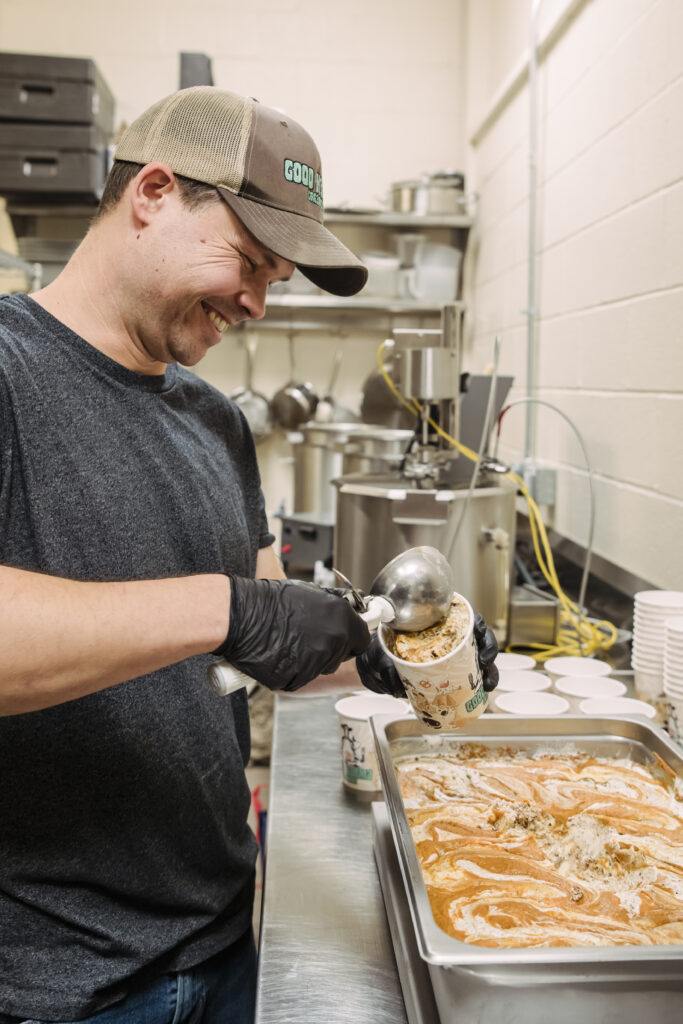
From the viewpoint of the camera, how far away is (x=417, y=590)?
955 millimetres

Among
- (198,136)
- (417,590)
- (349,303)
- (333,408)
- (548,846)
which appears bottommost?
(548,846)

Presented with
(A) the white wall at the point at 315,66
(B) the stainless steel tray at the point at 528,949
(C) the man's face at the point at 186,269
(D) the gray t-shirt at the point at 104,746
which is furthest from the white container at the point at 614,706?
(A) the white wall at the point at 315,66

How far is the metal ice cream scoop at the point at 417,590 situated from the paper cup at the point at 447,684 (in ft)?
0.13

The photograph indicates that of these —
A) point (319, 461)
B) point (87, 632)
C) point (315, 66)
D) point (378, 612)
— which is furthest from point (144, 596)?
point (315, 66)

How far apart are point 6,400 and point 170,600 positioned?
12.9 inches

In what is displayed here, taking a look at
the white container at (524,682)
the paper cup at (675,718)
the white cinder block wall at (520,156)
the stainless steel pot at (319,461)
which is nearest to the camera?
the paper cup at (675,718)

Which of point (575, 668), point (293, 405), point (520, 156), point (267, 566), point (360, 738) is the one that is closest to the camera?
point (360, 738)

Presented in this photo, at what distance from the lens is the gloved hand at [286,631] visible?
0.89 metres

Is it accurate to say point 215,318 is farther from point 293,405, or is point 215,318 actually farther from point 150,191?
point 293,405

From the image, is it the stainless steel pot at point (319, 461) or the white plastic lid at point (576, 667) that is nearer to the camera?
the white plastic lid at point (576, 667)

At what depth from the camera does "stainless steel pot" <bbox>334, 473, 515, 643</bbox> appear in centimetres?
174

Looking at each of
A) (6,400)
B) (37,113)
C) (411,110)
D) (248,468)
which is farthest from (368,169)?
(6,400)

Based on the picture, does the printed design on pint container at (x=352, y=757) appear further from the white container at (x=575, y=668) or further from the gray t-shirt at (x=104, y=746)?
the white container at (x=575, y=668)

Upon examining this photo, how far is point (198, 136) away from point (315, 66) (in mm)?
3423
